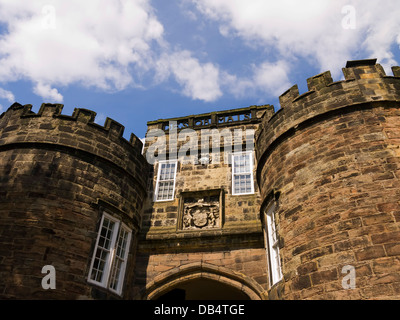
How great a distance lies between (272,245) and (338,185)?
2511mm

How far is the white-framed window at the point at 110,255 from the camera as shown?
9273 millimetres

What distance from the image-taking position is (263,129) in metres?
10.6

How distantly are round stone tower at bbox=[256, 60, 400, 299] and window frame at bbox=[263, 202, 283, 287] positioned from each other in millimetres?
187

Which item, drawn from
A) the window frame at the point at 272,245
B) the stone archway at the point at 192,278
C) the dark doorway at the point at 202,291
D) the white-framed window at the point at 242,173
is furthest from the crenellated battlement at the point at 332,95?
the dark doorway at the point at 202,291

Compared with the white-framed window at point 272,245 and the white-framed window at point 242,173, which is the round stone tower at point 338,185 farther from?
the white-framed window at point 242,173

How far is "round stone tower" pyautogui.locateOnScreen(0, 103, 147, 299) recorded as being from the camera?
8258 mm

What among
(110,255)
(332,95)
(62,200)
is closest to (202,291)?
(110,255)

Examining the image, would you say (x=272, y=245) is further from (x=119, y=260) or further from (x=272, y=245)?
(x=119, y=260)

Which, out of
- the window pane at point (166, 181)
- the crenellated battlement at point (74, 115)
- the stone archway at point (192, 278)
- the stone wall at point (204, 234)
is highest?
the crenellated battlement at point (74, 115)

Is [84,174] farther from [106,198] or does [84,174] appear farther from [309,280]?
[309,280]

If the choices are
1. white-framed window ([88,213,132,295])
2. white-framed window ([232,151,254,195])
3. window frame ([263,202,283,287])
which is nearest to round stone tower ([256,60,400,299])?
window frame ([263,202,283,287])

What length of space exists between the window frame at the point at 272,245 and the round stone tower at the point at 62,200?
4.02 m

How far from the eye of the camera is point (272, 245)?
9.07 metres

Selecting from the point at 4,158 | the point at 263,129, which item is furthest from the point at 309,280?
the point at 4,158
